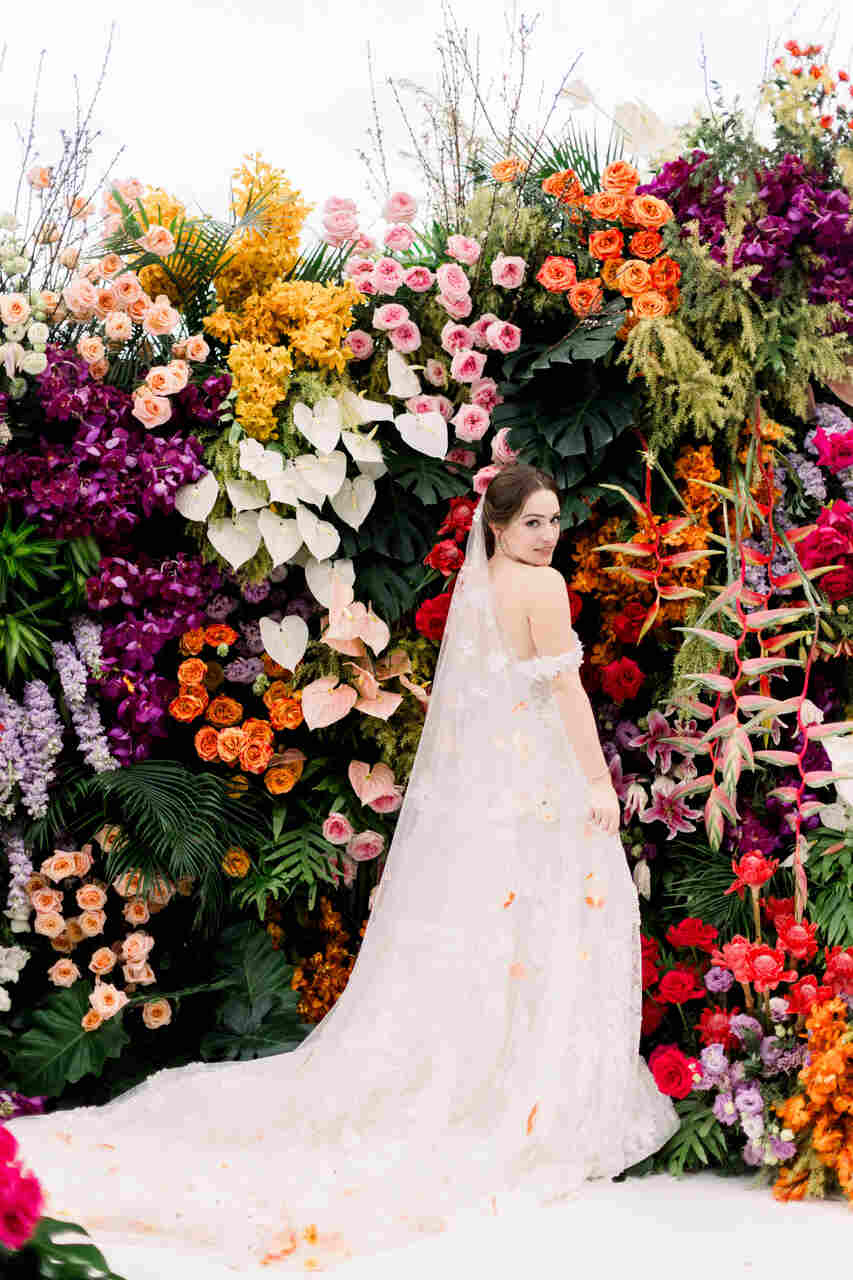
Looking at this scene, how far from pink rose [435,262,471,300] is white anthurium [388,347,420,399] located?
26 cm

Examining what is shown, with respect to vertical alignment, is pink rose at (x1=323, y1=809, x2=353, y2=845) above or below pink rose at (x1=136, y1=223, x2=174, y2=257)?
below

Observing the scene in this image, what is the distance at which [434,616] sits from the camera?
13.8 feet

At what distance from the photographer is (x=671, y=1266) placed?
304 centimetres

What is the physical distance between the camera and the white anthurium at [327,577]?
4.16 m

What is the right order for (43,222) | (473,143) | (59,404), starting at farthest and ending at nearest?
(473,143) < (43,222) < (59,404)

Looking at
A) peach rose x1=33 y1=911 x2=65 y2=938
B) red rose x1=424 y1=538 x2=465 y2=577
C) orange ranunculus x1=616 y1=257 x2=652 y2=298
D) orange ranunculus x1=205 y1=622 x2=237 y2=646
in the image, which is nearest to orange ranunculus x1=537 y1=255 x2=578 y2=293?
orange ranunculus x1=616 y1=257 x2=652 y2=298

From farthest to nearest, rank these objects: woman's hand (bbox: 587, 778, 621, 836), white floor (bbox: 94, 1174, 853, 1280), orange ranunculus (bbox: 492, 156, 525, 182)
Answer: orange ranunculus (bbox: 492, 156, 525, 182)
woman's hand (bbox: 587, 778, 621, 836)
white floor (bbox: 94, 1174, 853, 1280)

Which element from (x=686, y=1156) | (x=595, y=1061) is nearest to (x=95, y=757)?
(x=595, y=1061)

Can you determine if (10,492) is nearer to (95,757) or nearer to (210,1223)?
(95,757)

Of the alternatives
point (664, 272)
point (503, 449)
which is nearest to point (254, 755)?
point (503, 449)

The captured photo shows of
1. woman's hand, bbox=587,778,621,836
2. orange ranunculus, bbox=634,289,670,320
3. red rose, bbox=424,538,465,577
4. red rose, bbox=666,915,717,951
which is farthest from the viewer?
red rose, bbox=424,538,465,577

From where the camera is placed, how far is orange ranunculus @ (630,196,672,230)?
4.11 m

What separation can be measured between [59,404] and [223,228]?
93cm

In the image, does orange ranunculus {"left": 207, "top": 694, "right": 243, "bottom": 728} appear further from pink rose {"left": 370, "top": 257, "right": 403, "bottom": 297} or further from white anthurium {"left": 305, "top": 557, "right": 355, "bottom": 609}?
pink rose {"left": 370, "top": 257, "right": 403, "bottom": 297}
